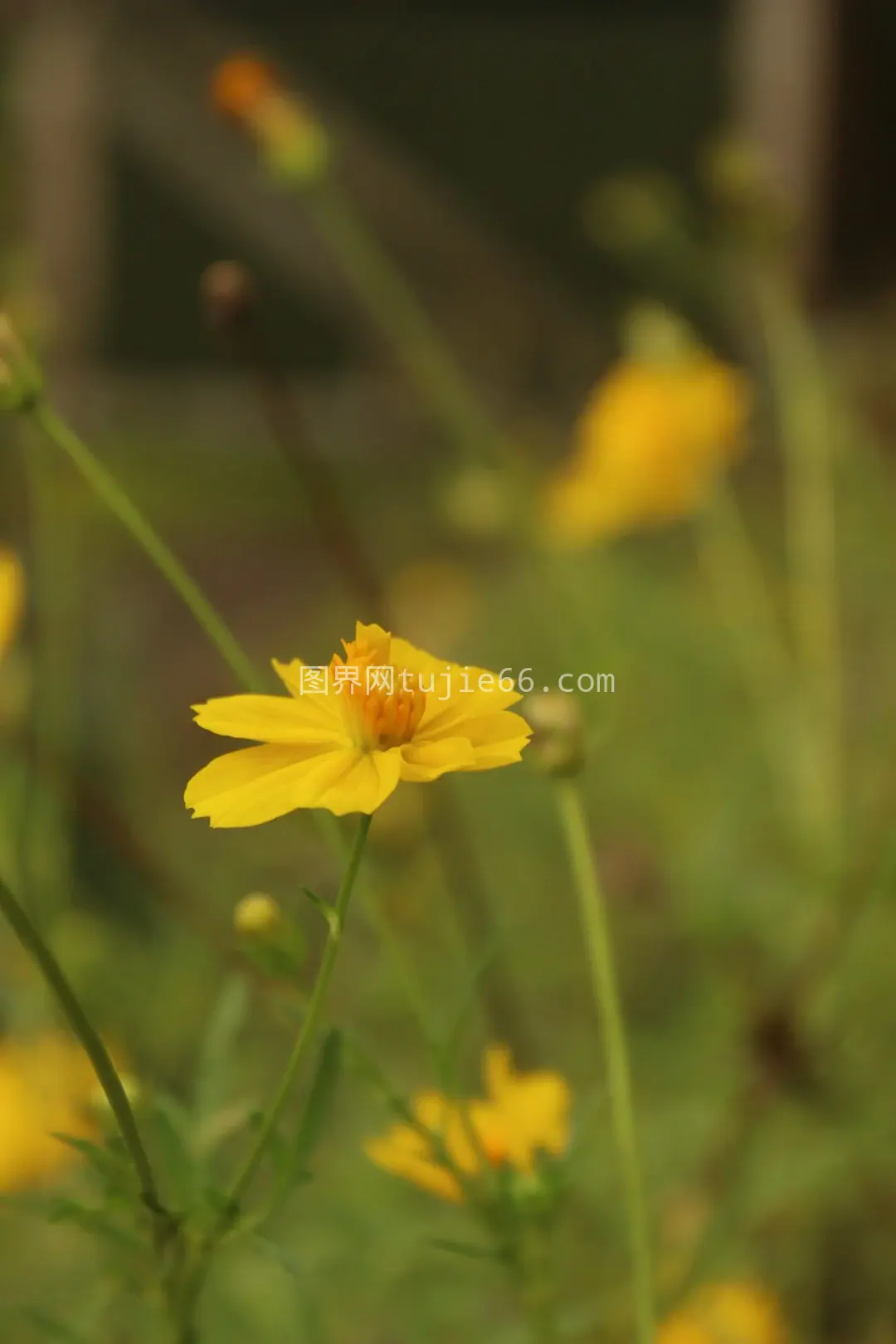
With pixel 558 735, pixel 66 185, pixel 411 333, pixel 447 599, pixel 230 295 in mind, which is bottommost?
pixel 558 735

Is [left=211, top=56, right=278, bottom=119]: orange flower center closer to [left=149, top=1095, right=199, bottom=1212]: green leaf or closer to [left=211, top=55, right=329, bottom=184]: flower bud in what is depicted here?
[left=211, top=55, right=329, bottom=184]: flower bud

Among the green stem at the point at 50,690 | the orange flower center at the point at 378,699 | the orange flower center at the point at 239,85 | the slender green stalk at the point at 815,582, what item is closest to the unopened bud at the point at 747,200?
the slender green stalk at the point at 815,582

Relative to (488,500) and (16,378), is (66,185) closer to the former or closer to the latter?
(488,500)

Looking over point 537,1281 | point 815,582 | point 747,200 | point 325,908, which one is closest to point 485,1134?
point 537,1281

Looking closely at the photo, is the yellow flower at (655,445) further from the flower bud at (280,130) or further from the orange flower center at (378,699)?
the orange flower center at (378,699)

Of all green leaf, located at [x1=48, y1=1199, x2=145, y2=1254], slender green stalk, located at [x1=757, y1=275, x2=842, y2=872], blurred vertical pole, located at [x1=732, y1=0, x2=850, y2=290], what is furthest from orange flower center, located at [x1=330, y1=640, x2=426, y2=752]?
blurred vertical pole, located at [x1=732, y1=0, x2=850, y2=290]

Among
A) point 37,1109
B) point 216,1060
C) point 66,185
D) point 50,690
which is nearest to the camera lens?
point 216,1060

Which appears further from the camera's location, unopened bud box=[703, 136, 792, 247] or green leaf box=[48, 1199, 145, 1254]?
unopened bud box=[703, 136, 792, 247]

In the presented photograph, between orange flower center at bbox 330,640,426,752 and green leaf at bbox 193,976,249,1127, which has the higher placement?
orange flower center at bbox 330,640,426,752
